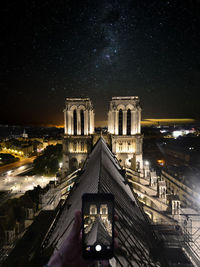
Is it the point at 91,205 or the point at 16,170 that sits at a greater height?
the point at 91,205

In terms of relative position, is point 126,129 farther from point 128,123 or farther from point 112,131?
point 112,131

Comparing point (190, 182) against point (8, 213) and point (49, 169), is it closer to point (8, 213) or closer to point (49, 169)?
point (8, 213)

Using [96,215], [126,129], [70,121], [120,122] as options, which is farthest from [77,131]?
[96,215]

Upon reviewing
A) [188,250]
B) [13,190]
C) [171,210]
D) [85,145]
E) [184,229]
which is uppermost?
[85,145]

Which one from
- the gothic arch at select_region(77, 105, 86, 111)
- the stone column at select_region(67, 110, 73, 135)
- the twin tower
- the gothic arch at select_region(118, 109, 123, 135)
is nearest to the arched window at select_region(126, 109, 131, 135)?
the twin tower

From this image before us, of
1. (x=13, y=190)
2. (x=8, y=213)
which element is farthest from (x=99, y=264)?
(x=13, y=190)

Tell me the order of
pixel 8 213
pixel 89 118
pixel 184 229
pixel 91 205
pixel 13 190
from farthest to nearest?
pixel 13 190 < pixel 89 118 < pixel 8 213 < pixel 184 229 < pixel 91 205

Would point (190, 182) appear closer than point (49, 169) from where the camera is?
Yes
